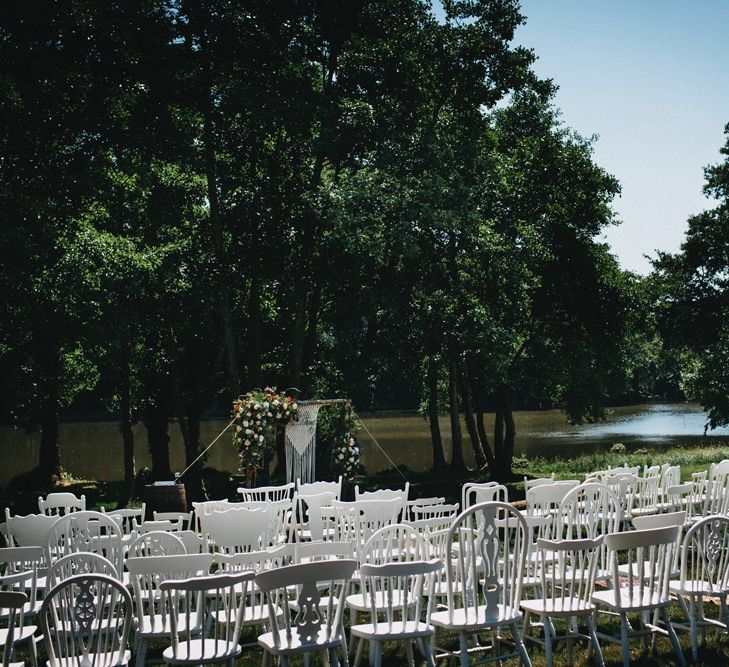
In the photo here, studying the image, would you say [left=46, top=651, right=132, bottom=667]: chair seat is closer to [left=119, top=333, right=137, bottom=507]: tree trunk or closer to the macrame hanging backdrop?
the macrame hanging backdrop

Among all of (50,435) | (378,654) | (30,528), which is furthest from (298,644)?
(50,435)

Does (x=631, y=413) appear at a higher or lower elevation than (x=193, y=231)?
lower

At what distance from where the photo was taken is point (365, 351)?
21.1m

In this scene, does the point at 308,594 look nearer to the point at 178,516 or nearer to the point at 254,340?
the point at 178,516

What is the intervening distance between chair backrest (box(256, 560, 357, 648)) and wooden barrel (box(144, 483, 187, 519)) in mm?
8473

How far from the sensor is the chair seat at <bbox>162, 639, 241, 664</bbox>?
4660 millimetres

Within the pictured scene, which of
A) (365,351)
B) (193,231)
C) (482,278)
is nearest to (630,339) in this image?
(482,278)

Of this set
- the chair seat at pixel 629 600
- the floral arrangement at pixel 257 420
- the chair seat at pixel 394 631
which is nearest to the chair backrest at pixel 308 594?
the chair seat at pixel 394 631

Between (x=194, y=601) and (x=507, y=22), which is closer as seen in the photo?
(x=194, y=601)

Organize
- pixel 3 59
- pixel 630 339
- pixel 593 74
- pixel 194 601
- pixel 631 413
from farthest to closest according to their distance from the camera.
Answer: pixel 631 413, pixel 630 339, pixel 3 59, pixel 593 74, pixel 194 601

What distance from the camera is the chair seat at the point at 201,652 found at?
15.3 feet

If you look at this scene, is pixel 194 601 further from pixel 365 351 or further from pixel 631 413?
pixel 631 413

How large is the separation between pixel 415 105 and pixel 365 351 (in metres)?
6.01

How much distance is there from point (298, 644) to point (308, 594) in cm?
32
